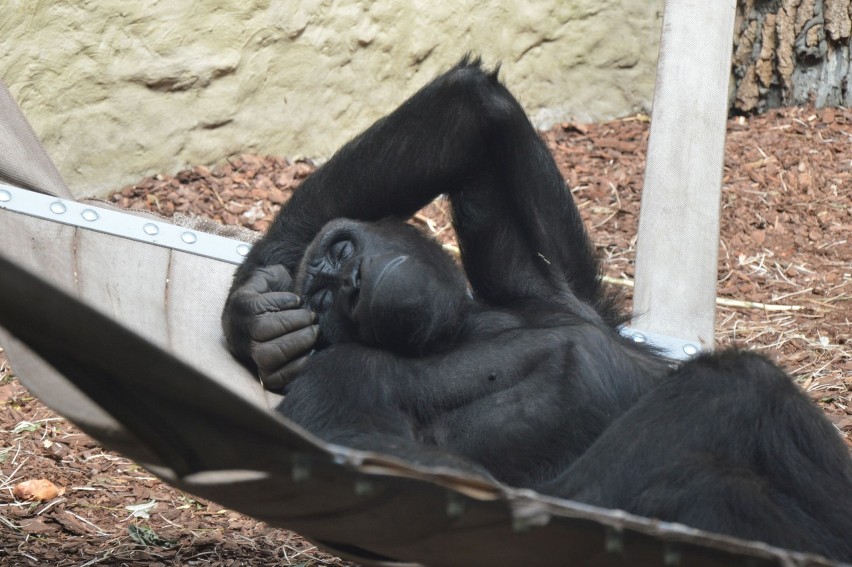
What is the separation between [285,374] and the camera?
3.00m

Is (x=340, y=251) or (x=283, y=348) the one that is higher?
(x=340, y=251)

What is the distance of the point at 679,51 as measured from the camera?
382cm

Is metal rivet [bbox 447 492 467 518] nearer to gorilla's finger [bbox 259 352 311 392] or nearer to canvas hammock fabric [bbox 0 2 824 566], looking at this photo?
canvas hammock fabric [bbox 0 2 824 566]

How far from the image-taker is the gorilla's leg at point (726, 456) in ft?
7.49

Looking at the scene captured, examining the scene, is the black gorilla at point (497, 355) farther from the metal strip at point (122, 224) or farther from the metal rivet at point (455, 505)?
the metal rivet at point (455, 505)

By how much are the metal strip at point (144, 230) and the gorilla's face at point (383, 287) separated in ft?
2.04

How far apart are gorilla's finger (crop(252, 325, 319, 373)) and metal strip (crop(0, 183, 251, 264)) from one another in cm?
71

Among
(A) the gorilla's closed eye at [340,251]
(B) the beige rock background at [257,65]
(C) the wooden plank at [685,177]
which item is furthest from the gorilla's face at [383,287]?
(B) the beige rock background at [257,65]

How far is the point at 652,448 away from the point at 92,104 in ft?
13.4

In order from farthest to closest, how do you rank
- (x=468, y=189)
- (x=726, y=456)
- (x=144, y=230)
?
(x=144, y=230) < (x=468, y=189) < (x=726, y=456)

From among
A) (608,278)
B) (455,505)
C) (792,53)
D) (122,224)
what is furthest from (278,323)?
(792,53)

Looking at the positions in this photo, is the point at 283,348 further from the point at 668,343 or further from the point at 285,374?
the point at 668,343

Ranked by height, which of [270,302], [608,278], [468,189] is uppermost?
[468,189]

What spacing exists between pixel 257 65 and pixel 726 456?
4314 millimetres
